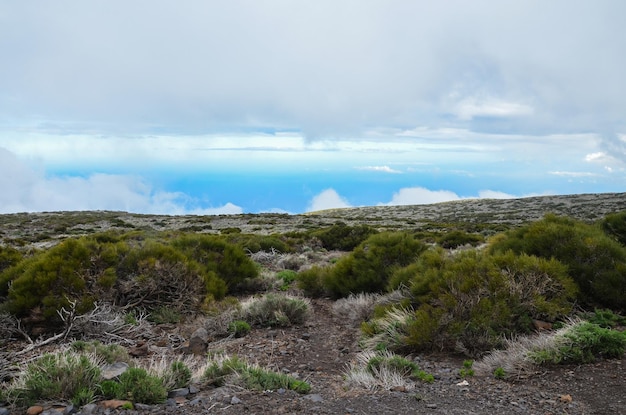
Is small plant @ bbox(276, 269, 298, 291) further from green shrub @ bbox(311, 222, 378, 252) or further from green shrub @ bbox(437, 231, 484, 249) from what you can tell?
green shrub @ bbox(437, 231, 484, 249)

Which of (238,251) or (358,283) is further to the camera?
(238,251)

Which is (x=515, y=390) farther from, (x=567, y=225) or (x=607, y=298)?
(x=567, y=225)

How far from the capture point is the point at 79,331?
7.67 metres

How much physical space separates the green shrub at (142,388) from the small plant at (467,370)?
11.8ft

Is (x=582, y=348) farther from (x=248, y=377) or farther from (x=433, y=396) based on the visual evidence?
(x=248, y=377)

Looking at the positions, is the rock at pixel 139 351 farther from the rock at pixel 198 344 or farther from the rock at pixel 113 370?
the rock at pixel 113 370

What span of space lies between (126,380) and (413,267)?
6194 mm

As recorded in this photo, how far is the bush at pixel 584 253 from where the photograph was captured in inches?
312

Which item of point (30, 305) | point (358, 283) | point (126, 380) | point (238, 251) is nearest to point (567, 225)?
point (358, 283)

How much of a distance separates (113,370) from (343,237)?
1685 cm

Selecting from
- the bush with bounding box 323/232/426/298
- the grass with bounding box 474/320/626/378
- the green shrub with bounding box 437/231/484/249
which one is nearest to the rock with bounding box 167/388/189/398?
the grass with bounding box 474/320/626/378

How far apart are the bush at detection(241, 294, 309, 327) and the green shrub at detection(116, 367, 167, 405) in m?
4.10

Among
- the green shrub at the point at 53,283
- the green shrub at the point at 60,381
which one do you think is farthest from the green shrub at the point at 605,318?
the green shrub at the point at 53,283

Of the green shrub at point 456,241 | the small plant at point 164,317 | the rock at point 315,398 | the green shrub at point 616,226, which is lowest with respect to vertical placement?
the small plant at point 164,317
